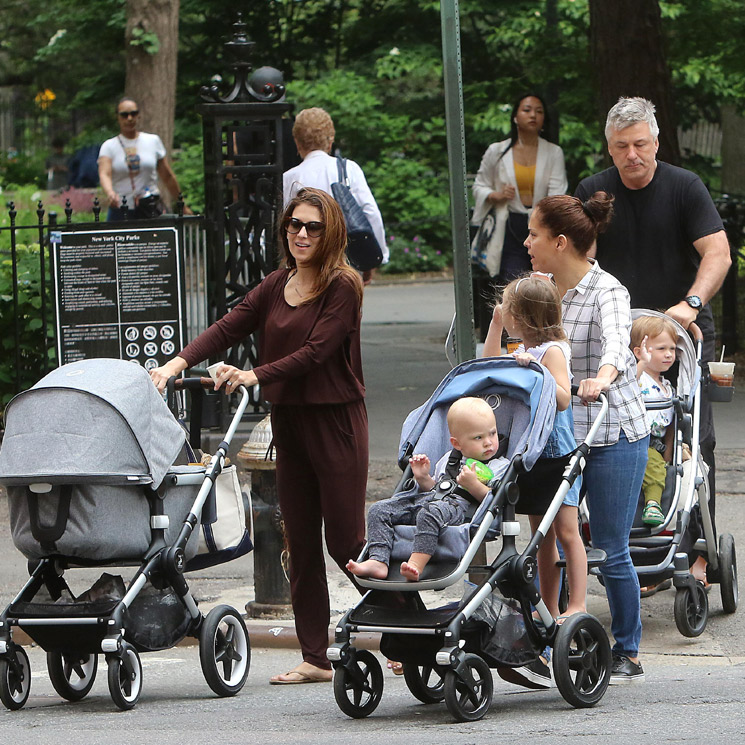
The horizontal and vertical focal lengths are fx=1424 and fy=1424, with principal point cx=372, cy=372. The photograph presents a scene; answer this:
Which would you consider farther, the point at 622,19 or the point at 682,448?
the point at 622,19

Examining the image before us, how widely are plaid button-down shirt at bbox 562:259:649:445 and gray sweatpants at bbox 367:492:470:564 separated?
2.72ft

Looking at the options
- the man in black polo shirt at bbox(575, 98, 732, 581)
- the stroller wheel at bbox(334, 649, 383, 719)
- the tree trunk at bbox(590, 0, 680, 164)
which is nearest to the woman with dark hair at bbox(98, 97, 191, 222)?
the tree trunk at bbox(590, 0, 680, 164)

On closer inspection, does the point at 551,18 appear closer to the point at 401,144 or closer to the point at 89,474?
the point at 401,144

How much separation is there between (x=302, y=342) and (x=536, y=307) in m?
0.92

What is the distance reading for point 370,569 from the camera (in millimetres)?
4867

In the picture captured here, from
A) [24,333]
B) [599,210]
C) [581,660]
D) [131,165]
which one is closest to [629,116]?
[599,210]

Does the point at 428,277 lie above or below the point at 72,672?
above

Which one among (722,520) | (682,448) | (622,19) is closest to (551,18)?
(622,19)

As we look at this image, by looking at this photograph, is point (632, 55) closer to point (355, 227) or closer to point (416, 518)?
point (355, 227)

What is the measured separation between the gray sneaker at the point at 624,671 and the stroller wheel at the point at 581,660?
0.34m

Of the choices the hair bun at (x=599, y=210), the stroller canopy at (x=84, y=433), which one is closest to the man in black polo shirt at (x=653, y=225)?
the hair bun at (x=599, y=210)

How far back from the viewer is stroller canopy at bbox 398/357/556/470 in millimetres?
5074

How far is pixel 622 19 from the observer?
40.5 ft

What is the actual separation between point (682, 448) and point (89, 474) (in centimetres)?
275
